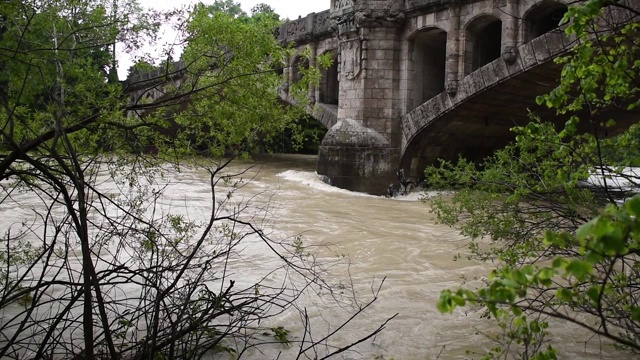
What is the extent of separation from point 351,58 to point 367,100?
1.12 metres

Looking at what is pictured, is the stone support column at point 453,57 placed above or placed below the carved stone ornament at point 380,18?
below

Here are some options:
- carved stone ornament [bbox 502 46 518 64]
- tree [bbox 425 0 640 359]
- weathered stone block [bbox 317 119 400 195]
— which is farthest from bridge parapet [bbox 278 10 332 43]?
tree [bbox 425 0 640 359]

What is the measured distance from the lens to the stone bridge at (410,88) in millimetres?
12555

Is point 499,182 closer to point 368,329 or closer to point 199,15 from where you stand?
point 368,329

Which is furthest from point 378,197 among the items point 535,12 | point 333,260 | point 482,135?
point 333,260

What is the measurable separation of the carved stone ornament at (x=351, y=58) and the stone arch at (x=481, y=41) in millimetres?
2581

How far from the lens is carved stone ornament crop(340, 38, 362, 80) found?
1377 centimetres

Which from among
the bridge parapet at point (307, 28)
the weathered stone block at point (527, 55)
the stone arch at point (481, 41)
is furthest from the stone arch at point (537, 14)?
the bridge parapet at point (307, 28)

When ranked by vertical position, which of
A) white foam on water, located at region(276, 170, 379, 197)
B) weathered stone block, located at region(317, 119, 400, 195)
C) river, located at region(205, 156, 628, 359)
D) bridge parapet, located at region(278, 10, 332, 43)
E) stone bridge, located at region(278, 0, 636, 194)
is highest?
bridge parapet, located at region(278, 10, 332, 43)

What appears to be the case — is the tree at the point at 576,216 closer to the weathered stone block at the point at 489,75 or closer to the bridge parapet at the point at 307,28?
the weathered stone block at the point at 489,75

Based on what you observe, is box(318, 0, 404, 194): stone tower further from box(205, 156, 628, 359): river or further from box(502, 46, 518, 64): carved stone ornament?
box(502, 46, 518, 64): carved stone ornament

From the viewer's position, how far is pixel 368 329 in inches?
170

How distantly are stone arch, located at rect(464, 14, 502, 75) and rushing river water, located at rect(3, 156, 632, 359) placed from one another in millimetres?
3458

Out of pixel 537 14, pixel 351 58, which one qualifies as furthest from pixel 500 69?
pixel 351 58
